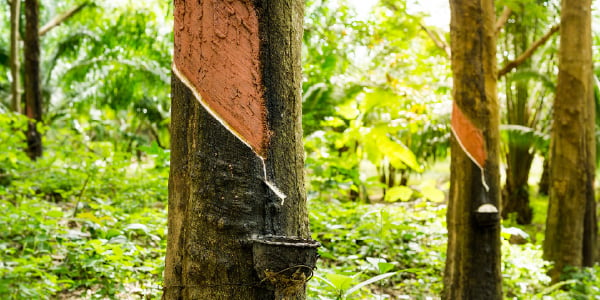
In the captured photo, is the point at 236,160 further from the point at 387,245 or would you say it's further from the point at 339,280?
the point at 387,245

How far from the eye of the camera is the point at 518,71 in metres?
9.72

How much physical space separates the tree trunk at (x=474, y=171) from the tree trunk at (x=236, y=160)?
2.70 meters

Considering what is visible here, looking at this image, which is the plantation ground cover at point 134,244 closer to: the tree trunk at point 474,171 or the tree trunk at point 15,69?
the tree trunk at point 474,171

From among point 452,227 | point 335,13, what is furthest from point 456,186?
point 335,13

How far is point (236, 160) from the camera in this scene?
1.55m

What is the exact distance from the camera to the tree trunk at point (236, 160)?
1517mm

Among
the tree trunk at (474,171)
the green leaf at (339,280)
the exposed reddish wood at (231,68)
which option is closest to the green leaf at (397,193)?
the tree trunk at (474,171)

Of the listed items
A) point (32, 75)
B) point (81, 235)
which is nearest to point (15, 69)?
point (32, 75)

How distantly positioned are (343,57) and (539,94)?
5.02 metres

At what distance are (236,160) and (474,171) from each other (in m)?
2.92

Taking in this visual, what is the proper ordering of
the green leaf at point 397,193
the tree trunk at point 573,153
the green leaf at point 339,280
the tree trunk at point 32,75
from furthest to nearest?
1. the tree trunk at point 32,75
2. the tree trunk at point 573,153
3. the green leaf at point 397,193
4. the green leaf at point 339,280

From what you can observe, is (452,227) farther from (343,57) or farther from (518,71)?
(518,71)

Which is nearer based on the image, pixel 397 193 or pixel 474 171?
pixel 474 171

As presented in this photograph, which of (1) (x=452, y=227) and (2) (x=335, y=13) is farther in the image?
(2) (x=335, y=13)
